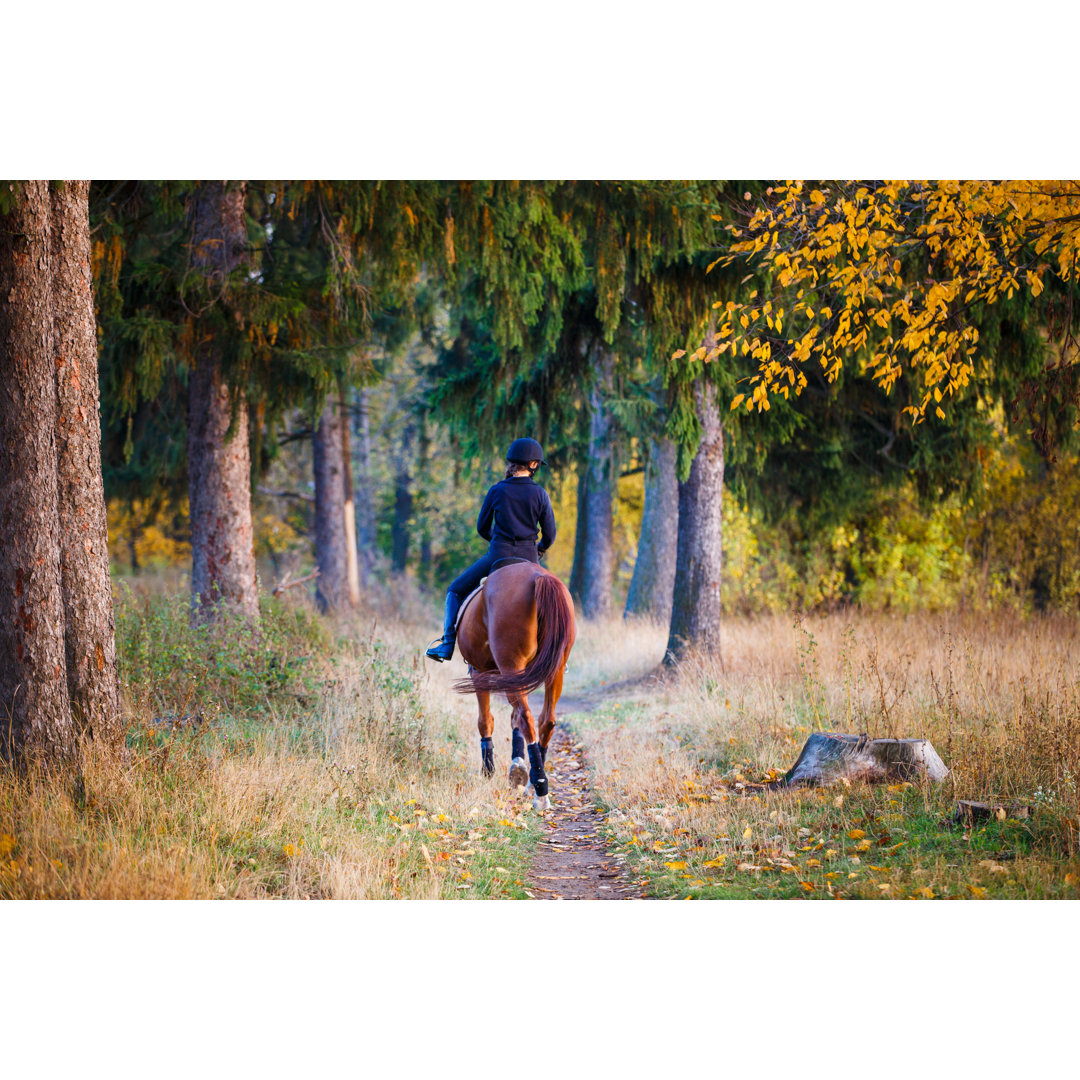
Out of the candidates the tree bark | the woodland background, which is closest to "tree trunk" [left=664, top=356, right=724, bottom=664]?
the woodland background

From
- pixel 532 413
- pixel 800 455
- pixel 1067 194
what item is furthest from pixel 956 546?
pixel 1067 194

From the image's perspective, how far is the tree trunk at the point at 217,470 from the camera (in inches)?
371

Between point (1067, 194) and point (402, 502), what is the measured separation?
2261 cm

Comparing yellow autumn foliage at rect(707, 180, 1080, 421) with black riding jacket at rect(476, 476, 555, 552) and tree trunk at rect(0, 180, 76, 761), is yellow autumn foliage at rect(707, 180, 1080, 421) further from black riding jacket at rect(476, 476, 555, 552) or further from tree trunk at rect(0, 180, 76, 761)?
tree trunk at rect(0, 180, 76, 761)

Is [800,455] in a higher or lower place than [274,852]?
higher

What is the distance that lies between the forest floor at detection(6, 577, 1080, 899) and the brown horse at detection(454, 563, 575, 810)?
0.30m

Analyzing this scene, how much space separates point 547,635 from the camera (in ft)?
21.7

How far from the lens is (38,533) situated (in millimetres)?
5254

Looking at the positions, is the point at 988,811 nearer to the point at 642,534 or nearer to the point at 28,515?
the point at 28,515

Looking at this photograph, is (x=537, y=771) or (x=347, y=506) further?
(x=347, y=506)

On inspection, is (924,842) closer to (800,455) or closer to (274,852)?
(274,852)

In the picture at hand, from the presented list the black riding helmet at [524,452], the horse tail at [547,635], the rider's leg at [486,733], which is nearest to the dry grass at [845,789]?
the rider's leg at [486,733]

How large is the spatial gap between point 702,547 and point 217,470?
5.57m

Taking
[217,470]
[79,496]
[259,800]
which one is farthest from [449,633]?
[217,470]
